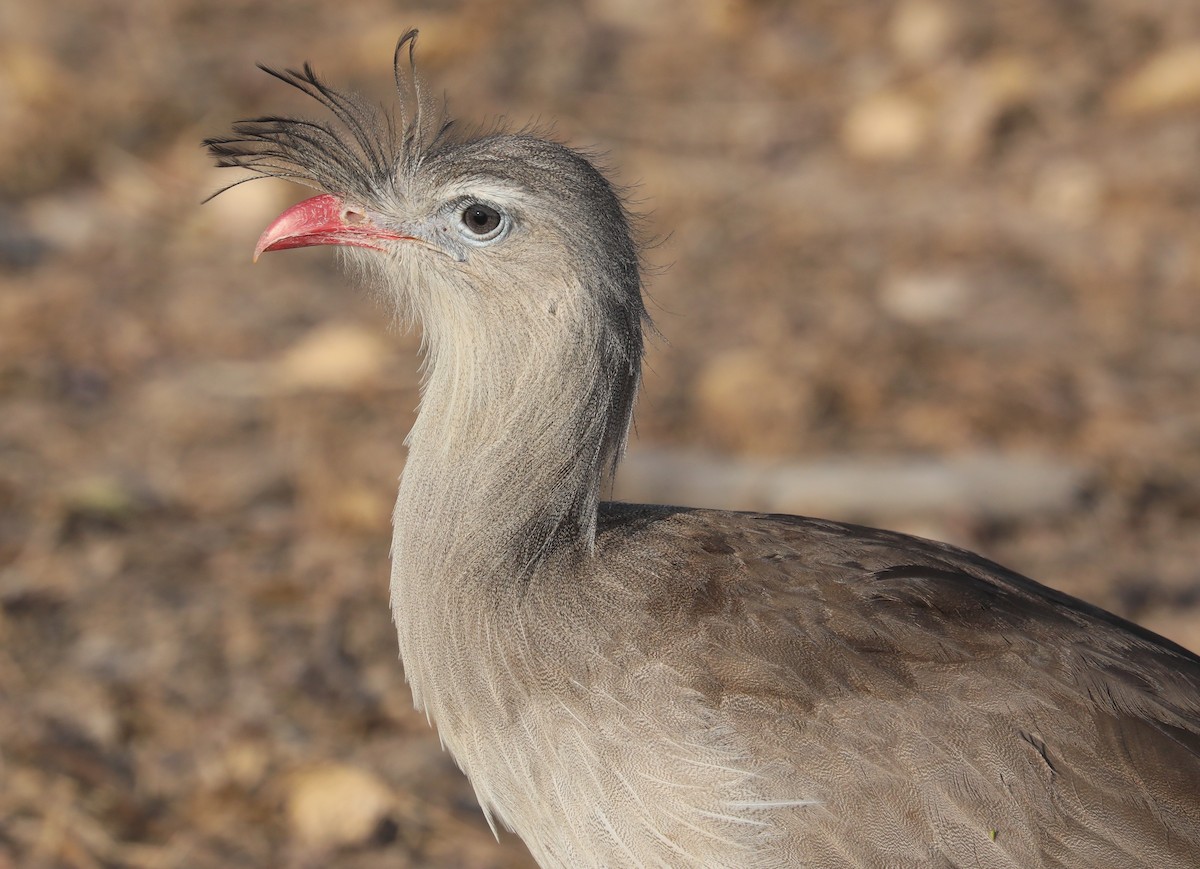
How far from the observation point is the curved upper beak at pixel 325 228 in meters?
2.28

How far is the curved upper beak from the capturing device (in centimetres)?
228

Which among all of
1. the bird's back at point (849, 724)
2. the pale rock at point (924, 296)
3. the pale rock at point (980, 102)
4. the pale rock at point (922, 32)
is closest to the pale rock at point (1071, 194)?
the pale rock at point (980, 102)

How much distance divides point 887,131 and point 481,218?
12.3 ft

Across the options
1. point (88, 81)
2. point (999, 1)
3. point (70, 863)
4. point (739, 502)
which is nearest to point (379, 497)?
point (739, 502)

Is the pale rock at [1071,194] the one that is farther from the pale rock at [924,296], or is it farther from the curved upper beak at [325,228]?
the curved upper beak at [325,228]

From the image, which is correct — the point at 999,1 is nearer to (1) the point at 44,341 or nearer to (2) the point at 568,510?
(1) the point at 44,341

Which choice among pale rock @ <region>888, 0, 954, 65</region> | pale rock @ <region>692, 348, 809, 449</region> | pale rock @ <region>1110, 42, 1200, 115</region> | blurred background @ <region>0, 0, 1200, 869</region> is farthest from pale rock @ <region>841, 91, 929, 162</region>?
pale rock @ <region>692, 348, 809, 449</region>

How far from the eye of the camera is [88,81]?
551 cm

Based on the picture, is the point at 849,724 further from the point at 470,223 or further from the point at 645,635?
the point at 470,223

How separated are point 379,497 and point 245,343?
1.05 meters

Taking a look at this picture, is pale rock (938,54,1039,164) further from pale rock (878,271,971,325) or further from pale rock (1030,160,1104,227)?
pale rock (878,271,971,325)

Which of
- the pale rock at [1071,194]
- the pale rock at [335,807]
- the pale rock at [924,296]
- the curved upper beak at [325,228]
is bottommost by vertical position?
the pale rock at [335,807]

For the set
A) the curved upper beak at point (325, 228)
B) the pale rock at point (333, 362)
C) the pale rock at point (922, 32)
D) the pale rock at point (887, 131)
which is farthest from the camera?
the pale rock at point (922, 32)

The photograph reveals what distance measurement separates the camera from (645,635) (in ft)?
6.76
